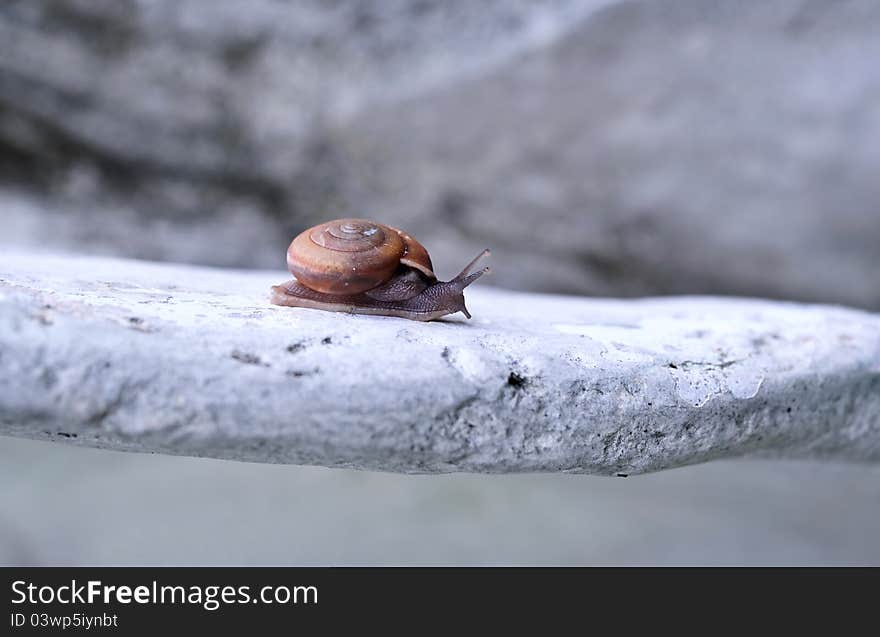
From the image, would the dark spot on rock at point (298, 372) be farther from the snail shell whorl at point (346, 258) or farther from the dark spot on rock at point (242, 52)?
the dark spot on rock at point (242, 52)

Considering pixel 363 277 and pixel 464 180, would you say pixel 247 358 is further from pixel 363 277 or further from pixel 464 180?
pixel 464 180

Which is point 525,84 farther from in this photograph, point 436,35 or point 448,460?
point 448,460

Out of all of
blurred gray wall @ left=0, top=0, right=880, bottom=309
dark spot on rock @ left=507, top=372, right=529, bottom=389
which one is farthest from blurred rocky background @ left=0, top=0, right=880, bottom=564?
dark spot on rock @ left=507, top=372, right=529, bottom=389

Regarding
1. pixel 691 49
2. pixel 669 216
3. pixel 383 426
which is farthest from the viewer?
pixel 669 216

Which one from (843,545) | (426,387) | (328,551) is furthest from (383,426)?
(843,545)

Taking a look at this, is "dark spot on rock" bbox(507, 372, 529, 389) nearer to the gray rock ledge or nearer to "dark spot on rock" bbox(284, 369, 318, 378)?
the gray rock ledge

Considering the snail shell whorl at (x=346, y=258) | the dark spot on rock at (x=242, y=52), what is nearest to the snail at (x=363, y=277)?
the snail shell whorl at (x=346, y=258)

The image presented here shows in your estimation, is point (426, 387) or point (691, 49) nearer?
point (426, 387)
